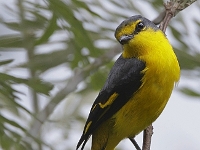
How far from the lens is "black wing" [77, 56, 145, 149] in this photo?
2395mm

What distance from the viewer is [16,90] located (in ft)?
5.32

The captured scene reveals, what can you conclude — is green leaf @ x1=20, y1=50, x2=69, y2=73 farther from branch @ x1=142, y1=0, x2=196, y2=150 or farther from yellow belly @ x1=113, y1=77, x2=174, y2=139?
branch @ x1=142, y1=0, x2=196, y2=150

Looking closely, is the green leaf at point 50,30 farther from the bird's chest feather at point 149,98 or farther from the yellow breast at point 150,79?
the bird's chest feather at point 149,98

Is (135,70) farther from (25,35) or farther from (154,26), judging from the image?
(25,35)

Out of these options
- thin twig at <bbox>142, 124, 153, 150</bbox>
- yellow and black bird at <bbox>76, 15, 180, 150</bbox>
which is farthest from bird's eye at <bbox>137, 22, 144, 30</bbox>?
thin twig at <bbox>142, 124, 153, 150</bbox>

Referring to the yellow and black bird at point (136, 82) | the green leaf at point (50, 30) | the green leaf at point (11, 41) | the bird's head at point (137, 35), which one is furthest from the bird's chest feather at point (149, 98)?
the green leaf at point (11, 41)

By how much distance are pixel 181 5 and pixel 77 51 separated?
25.0 inches

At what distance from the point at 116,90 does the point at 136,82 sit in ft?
0.43

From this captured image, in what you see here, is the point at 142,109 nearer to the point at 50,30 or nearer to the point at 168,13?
the point at 168,13

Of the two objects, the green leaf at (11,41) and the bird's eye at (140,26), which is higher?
the bird's eye at (140,26)

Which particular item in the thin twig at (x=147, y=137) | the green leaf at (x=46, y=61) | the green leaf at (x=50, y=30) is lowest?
the thin twig at (x=147, y=137)

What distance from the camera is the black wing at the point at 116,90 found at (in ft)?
7.86

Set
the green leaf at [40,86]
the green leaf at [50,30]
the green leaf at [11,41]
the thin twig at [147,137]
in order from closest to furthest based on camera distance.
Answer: the green leaf at [40,86] < the green leaf at [11,41] < the green leaf at [50,30] < the thin twig at [147,137]

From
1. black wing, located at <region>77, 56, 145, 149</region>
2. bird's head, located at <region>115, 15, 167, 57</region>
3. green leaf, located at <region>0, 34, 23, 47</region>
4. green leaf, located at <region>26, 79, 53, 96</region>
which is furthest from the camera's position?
black wing, located at <region>77, 56, 145, 149</region>
